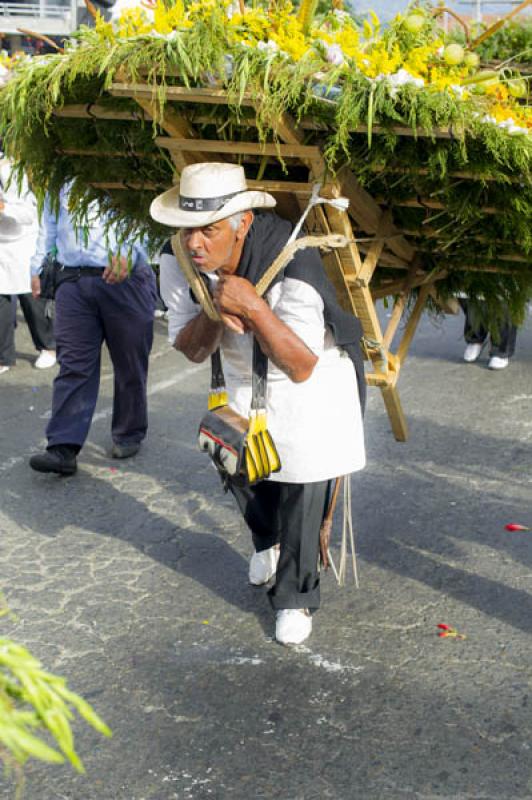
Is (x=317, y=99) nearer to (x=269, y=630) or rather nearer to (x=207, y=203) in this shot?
(x=207, y=203)

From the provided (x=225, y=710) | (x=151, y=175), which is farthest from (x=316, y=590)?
(x=151, y=175)

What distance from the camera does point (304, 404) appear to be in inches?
157

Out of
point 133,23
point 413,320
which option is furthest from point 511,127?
point 413,320

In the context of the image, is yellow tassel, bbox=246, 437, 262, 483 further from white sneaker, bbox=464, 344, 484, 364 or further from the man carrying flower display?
white sneaker, bbox=464, 344, 484, 364

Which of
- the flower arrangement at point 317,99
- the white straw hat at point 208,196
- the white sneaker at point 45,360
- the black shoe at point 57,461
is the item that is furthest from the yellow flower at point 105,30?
the white sneaker at point 45,360

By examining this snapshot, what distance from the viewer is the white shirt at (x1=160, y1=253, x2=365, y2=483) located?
3984 mm

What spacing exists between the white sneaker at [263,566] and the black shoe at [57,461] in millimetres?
1751

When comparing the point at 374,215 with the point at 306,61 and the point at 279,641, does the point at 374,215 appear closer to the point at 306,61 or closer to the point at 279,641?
the point at 306,61

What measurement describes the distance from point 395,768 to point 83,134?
243 centimetres

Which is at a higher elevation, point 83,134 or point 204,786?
point 83,134

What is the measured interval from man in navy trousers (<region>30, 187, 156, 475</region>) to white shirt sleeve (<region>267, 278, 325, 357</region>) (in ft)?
7.85

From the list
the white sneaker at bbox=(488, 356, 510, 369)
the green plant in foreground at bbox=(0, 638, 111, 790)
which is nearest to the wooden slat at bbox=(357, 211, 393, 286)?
the green plant in foreground at bbox=(0, 638, 111, 790)

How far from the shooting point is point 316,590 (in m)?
4.19

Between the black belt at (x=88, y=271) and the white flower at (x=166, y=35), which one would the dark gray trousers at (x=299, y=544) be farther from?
the black belt at (x=88, y=271)
